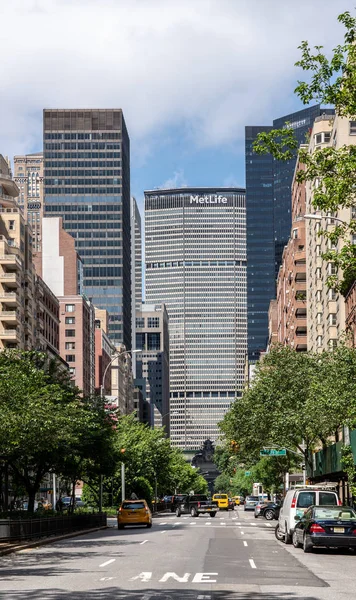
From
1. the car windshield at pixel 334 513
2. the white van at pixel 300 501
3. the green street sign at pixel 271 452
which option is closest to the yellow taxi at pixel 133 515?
the white van at pixel 300 501

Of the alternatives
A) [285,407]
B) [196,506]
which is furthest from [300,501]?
[196,506]

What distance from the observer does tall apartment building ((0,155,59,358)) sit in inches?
4043

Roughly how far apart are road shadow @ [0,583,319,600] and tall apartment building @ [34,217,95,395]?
13628 cm

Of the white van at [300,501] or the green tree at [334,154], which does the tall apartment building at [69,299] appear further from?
the green tree at [334,154]

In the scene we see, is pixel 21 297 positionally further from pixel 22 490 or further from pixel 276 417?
pixel 276 417

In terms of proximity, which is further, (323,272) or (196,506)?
(323,272)

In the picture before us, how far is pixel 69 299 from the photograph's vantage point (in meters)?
156

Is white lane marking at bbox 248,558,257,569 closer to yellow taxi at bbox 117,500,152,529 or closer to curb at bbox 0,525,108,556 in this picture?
curb at bbox 0,525,108,556

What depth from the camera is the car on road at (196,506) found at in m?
81.8

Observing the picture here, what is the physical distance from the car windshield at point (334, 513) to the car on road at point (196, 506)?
171 ft

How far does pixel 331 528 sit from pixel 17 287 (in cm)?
7843

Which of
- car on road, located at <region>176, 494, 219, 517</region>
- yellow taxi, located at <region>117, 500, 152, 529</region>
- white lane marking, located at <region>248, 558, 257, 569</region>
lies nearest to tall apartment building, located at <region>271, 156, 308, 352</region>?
car on road, located at <region>176, 494, 219, 517</region>

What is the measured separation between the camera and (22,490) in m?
77.4

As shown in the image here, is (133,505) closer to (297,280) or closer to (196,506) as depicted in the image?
(196,506)
